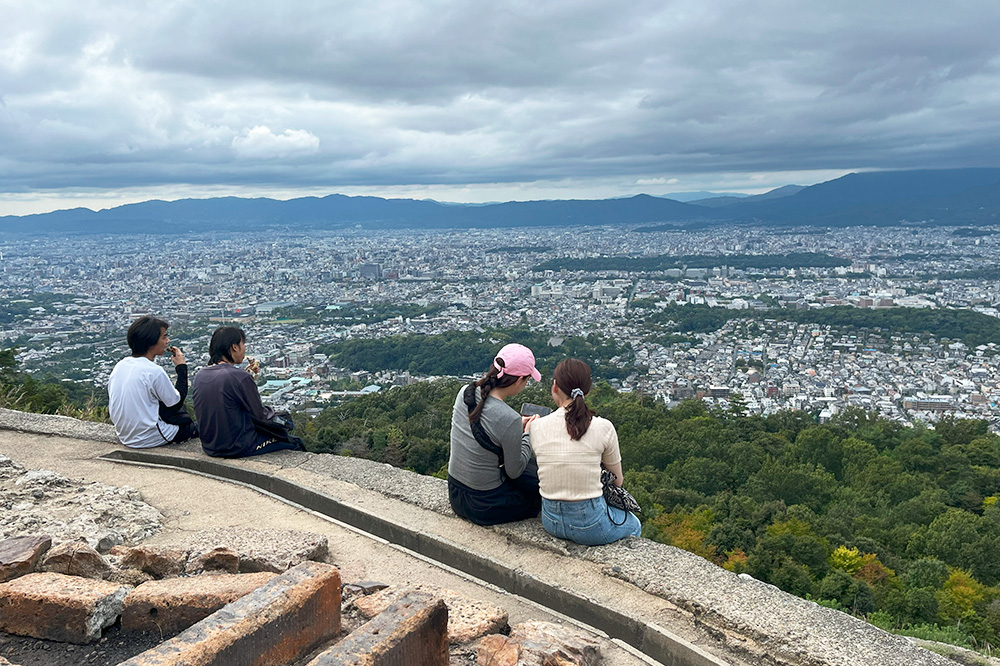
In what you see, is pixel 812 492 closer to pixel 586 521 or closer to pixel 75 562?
pixel 586 521

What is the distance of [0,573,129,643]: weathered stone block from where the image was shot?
233 centimetres

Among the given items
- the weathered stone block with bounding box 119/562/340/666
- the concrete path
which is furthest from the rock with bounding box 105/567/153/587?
the weathered stone block with bounding box 119/562/340/666

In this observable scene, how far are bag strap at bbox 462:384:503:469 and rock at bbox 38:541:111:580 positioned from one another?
1.70 meters

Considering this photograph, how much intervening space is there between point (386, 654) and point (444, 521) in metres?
1.86

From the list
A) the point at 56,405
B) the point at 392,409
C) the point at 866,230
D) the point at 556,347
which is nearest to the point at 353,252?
the point at 556,347

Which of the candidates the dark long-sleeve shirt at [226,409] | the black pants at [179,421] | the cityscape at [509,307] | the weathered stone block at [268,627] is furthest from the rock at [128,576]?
the cityscape at [509,307]

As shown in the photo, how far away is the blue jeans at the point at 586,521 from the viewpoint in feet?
11.0

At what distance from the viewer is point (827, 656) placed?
2535 mm

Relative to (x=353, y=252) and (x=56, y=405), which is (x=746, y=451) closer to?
(x=56, y=405)

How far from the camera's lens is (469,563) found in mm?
3459

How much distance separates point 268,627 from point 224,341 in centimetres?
309

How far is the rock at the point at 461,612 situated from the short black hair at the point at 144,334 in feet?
10.4

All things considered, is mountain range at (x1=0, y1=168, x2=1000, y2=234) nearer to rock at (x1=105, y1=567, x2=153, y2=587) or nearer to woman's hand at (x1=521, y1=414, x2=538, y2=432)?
rock at (x1=105, y1=567, x2=153, y2=587)

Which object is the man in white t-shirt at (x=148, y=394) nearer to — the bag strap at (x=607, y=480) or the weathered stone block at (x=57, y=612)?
the weathered stone block at (x=57, y=612)
